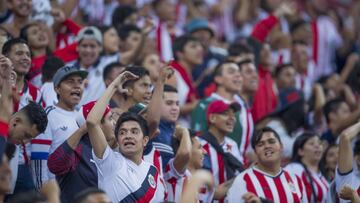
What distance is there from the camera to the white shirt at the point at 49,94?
38.8 feet

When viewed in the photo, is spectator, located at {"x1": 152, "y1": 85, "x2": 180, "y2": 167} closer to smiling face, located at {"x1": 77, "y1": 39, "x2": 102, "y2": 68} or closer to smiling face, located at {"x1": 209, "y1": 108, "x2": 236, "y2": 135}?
smiling face, located at {"x1": 209, "y1": 108, "x2": 236, "y2": 135}

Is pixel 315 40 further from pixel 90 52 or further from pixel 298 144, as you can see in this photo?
pixel 90 52

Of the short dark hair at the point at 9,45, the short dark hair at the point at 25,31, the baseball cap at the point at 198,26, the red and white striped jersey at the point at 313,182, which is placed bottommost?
the red and white striped jersey at the point at 313,182

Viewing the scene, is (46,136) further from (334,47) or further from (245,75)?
(334,47)

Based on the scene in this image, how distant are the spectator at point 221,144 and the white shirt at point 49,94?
6.05 feet

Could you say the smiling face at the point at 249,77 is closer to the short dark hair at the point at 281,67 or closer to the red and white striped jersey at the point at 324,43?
the short dark hair at the point at 281,67

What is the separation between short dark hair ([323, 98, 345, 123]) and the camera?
1540 cm

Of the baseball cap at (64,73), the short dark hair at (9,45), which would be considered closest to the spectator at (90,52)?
the short dark hair at (9,45)

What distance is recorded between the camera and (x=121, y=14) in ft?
54.3

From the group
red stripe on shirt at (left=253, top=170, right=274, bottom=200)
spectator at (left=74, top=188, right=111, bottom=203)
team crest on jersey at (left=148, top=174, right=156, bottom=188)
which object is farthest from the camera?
red stripe on shirt at (left=253, top=170, right=274, bottom=200)

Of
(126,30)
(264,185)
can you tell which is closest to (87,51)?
(126,30)

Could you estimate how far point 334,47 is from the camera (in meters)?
20.2

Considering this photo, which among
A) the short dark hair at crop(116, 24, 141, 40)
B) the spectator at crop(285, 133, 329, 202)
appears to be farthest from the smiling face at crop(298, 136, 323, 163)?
the short dark hair at crop(116, 24, 141, 40)

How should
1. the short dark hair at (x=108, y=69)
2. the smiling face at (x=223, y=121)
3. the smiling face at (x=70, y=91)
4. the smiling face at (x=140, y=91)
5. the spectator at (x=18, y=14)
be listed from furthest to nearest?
1. the spectator at (x=18, y=14)
2. the short dark hair at (x=108, y=69)
3. the smiling face at (x=223, y=121)
4. the smiling face at (x=140, y=91)
5. the smiling face at (x=70, y=91)
